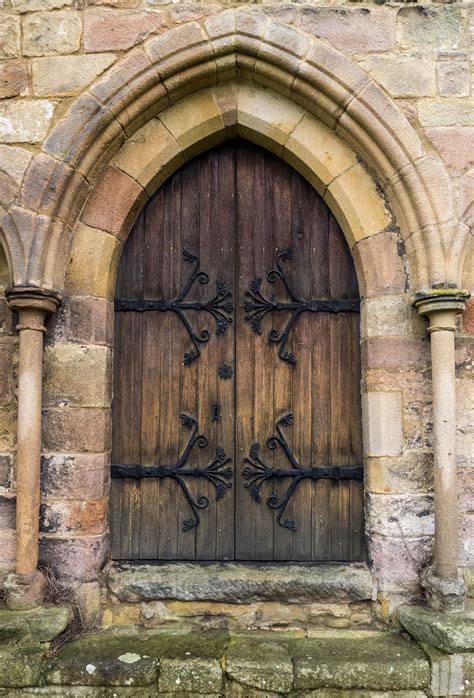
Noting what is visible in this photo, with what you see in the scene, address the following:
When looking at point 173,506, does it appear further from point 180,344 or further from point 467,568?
point 467,568

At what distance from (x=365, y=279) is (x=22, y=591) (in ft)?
8.19

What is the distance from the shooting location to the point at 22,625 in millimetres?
2830

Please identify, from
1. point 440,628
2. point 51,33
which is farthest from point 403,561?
point 51,33

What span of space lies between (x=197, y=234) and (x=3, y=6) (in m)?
1.67

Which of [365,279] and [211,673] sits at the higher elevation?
[365,279]

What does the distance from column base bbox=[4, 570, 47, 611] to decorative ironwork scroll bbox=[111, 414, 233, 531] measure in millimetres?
708

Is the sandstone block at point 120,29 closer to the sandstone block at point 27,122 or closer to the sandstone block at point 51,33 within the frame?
the sandstone block at point 51,33

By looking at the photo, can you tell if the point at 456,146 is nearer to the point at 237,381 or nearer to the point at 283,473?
the point at 237,381

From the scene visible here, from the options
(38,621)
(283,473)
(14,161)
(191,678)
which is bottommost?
(191,678)

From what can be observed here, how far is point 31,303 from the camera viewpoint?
2.99 meters

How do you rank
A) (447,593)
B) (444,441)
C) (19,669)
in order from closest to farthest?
(19,669) < (447,593) < (444,441)

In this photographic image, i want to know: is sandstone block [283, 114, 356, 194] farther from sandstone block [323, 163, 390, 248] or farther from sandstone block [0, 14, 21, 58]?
sandstone block [0, 14, 21, 58]

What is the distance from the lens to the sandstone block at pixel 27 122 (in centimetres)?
312

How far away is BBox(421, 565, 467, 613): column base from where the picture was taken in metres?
2.83
